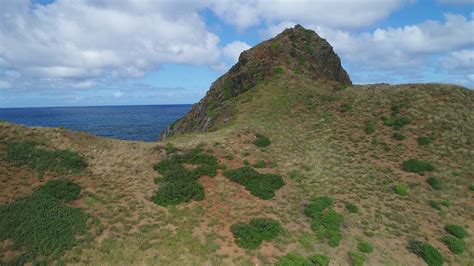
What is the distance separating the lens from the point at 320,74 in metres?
70.5

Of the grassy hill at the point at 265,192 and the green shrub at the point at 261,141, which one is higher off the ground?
the green shrub at the point at 261,141

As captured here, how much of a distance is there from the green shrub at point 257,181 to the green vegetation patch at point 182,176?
2.30 metres

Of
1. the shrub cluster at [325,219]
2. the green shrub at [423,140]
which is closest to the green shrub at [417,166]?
the green shrub at [423,140]

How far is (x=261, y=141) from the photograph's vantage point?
139 feet

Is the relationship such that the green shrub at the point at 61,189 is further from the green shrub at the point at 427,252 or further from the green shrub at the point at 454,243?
the green shrub at the point at 454,243

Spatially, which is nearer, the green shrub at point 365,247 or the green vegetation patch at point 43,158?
the green shrub at point 365,247

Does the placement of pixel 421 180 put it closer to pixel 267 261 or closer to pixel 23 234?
pixel 267 261

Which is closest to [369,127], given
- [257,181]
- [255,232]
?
[257,181]

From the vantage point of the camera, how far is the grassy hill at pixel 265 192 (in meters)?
24.9

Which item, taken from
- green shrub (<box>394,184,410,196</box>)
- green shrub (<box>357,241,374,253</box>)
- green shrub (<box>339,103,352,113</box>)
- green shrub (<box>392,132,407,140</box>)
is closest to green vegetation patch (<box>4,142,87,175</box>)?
green shrub (<box>357,241,374,253</box>)

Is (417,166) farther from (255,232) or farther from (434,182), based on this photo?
(255,232)

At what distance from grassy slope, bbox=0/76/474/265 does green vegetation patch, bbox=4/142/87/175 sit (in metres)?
0.98

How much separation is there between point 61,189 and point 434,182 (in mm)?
33554

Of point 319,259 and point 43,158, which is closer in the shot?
point 319,259
